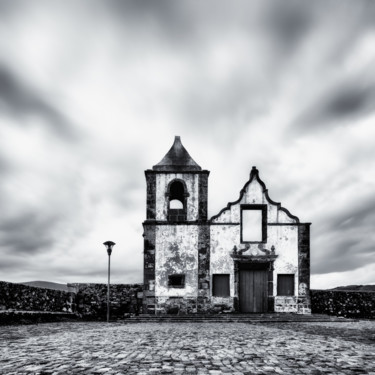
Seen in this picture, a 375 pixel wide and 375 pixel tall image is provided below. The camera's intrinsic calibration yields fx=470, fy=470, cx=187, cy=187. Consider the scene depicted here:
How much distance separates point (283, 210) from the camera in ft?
75.4

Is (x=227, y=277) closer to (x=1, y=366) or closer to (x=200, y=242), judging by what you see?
(x=200, y=242)

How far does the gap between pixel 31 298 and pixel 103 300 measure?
6910 millimetres

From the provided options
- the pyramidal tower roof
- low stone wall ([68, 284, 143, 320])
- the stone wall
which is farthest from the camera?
low stone wall ([68, 284, 143, 320])

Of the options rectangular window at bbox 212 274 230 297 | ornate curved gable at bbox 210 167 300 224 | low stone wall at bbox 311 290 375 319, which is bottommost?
low stone wall at bbox 311 290 375 319

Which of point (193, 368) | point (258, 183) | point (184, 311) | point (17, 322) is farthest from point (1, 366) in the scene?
point (258, 183)

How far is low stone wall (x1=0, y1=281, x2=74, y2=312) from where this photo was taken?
15.8 m

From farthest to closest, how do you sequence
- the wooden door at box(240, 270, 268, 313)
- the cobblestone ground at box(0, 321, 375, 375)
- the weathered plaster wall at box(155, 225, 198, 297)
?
the weathered plaster wall at box(155, 225, 198, 297), the wooden door at box(240, 270, 268, 313), the cobblestone ground at box(0, 321, 375, 375)

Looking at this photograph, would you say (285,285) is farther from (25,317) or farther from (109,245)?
(25,317)

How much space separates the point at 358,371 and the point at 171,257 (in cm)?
1705

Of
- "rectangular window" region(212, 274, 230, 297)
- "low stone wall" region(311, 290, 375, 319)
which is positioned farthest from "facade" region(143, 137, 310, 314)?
"low stone wall" region(311, 290, 375, 319)

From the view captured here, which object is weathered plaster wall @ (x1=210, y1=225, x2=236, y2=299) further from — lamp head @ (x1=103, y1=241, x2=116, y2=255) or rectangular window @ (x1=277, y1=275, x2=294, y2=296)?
lamp head @ (x1=103, y1=241, x2=116, y2=255)

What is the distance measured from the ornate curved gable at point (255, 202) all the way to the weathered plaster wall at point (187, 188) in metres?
1.08

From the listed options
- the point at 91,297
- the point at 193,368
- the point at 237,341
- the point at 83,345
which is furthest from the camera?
the point at 91,297

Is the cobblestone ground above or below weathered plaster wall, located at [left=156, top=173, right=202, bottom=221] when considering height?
below
